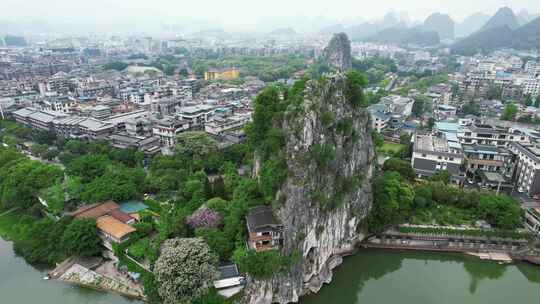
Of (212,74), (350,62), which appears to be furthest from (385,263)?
(350,62)

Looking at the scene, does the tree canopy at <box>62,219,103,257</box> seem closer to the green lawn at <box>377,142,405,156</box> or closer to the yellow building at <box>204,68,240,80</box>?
the green lawn at <box>377,142,405,156</box>

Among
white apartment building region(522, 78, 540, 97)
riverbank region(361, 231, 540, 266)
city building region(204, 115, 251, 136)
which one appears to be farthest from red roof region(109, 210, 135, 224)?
white apartment building region(522, 78, 540, 97)

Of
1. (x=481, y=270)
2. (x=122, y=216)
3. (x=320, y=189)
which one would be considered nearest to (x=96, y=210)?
(x=122, y=216)

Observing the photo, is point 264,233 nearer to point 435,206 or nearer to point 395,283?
point 395,283

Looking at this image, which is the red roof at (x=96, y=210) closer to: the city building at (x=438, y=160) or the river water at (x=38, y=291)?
the river water at (x=38, y=291)

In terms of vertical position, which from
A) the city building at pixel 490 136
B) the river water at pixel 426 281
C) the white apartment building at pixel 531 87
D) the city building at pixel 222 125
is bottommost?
the river water at pixel 426 281

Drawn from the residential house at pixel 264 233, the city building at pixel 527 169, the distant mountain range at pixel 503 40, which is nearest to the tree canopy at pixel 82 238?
the residential house at pixel 264 233
